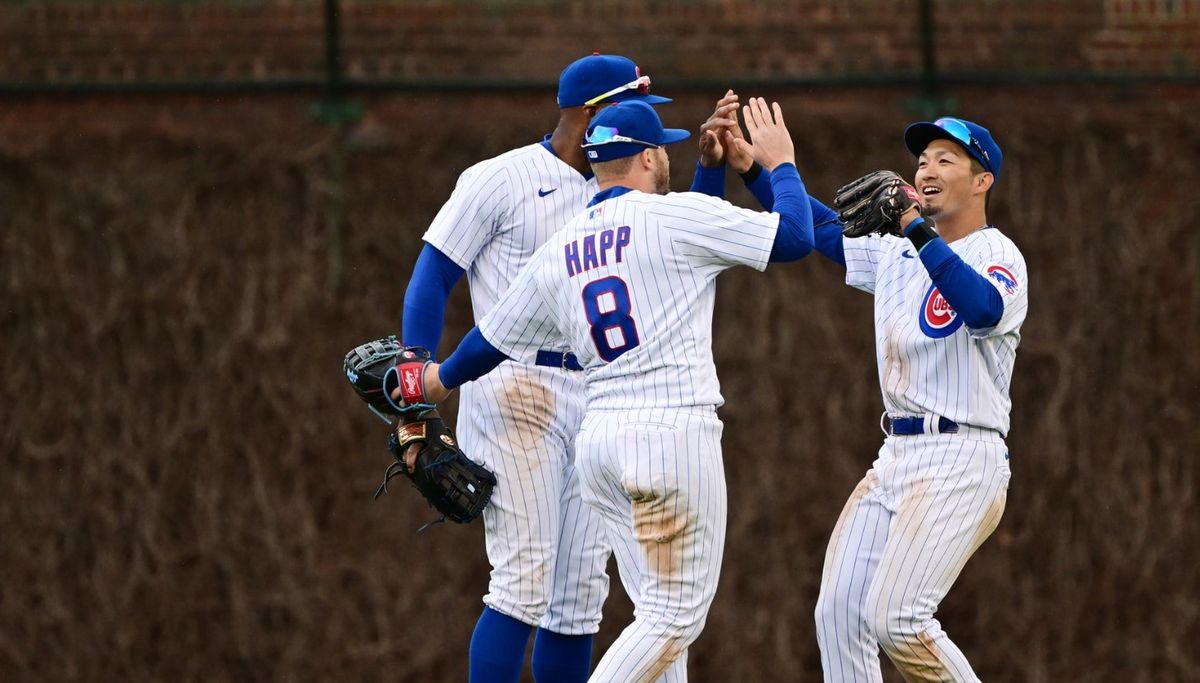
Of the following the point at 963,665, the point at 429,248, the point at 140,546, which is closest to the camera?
the point at 963,665

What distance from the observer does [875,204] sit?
14.8 feet

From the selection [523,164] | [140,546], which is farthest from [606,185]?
[140,546]

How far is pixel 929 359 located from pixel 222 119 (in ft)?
14.5

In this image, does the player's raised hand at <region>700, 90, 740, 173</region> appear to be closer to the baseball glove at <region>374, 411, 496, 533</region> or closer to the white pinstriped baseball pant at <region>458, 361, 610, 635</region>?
the white pinstriped baseball pant at <region>458, 361, 610, 635</region>

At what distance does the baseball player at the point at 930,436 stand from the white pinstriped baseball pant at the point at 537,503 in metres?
0.79

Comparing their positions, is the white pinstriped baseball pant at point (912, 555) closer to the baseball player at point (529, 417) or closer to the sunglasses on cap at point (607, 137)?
the baseball player at point (529, 417)

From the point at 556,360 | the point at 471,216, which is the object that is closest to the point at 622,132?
the point at 471,216

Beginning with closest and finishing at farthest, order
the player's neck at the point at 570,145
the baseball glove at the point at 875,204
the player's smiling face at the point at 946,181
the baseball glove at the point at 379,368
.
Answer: the baseball glove at the point at 875,204 < the baseball glove at the point at 379,368 < the player's smiling face at the point at 946,181 < the player's neck at the point at 570,145

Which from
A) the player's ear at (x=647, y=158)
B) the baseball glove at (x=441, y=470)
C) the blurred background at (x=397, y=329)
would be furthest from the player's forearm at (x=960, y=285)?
the blurred background at (x=397, y=329)

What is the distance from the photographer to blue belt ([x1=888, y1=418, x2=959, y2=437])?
4641 millimetres

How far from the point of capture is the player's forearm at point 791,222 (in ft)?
14.6

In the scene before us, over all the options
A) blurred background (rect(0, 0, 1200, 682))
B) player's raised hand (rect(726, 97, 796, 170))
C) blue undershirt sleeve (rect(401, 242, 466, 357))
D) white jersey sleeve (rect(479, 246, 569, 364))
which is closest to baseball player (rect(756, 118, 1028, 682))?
player's raised hand (rect(726, 97, 796, 170))

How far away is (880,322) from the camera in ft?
16.0

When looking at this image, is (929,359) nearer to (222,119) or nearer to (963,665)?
(963,665)
